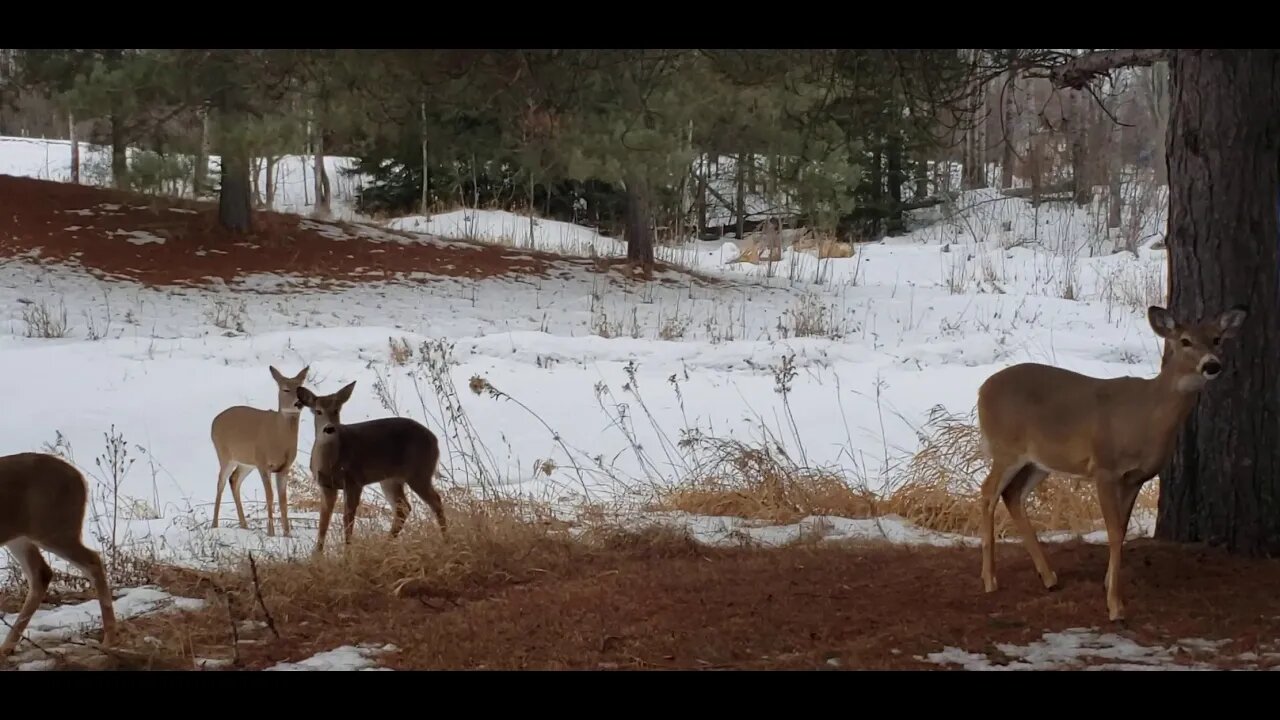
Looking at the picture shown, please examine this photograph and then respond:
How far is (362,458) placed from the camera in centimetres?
402

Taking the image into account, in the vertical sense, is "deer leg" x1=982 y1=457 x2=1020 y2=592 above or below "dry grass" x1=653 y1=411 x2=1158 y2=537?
above

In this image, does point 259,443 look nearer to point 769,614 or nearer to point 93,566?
point 93,566

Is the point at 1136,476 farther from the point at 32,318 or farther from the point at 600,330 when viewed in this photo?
the point at 32,318

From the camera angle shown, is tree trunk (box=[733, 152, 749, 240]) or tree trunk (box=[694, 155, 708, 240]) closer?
tree trunk (box=[733, 152, 749, 240])

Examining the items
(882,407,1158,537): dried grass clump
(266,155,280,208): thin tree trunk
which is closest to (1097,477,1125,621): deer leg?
(882,407,1158,537): dried grass clump

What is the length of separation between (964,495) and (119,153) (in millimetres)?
3278

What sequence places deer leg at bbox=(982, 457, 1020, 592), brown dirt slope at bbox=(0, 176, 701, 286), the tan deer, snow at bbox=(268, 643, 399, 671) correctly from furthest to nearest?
1. brown dirt slope at bbox=(0, 176, 701, 286)
2. the tan deer
3. deer leg at bbox=(982, 457, 1020, 592)
4. snow at bbox=(268, 643, 399, 671)

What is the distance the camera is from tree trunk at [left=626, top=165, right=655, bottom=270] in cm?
710

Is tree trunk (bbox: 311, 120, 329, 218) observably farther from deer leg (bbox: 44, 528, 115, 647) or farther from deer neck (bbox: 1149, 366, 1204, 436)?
deer neck (bbox: 1149, 366, 1204, 436)

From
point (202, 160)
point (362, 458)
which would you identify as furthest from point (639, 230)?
point (362, 458)

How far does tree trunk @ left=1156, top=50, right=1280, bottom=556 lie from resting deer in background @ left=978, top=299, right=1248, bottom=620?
36cm

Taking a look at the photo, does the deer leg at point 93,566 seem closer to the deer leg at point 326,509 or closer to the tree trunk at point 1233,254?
the deer leg at point 326,509
